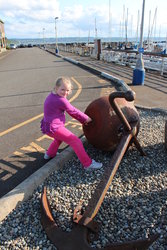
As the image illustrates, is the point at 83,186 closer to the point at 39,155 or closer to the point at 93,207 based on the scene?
the point at 93,207

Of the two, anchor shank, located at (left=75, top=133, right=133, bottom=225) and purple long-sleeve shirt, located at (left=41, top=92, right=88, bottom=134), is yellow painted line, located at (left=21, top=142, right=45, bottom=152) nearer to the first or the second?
purple long-sleeve shirt, located at (left=41, top=92, right=88, bottom=134)

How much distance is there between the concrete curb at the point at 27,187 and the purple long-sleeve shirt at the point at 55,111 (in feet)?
1.81

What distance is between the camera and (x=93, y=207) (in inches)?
91.1

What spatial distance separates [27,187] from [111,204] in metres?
1.11

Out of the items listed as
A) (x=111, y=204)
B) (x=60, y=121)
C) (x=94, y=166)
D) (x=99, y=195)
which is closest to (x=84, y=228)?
(x=99, y=195)

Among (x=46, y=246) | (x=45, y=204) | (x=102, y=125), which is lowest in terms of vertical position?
(x=46, y=246)

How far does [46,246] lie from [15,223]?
19.6 inches

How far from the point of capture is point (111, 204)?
2828mm

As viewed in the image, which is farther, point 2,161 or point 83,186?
point 2,161

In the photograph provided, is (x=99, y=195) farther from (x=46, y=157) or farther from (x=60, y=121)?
(x=46, y=157)

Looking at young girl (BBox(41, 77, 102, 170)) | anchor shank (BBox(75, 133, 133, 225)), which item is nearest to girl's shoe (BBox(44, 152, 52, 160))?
young girl (BBox(41, 77, 102, 170))

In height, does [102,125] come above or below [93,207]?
above

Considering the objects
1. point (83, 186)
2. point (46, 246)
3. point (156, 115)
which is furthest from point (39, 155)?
point (156, 115)

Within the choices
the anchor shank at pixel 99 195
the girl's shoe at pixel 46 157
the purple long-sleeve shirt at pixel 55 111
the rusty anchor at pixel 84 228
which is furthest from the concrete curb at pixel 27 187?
the anchor shank at pixel 99 195
